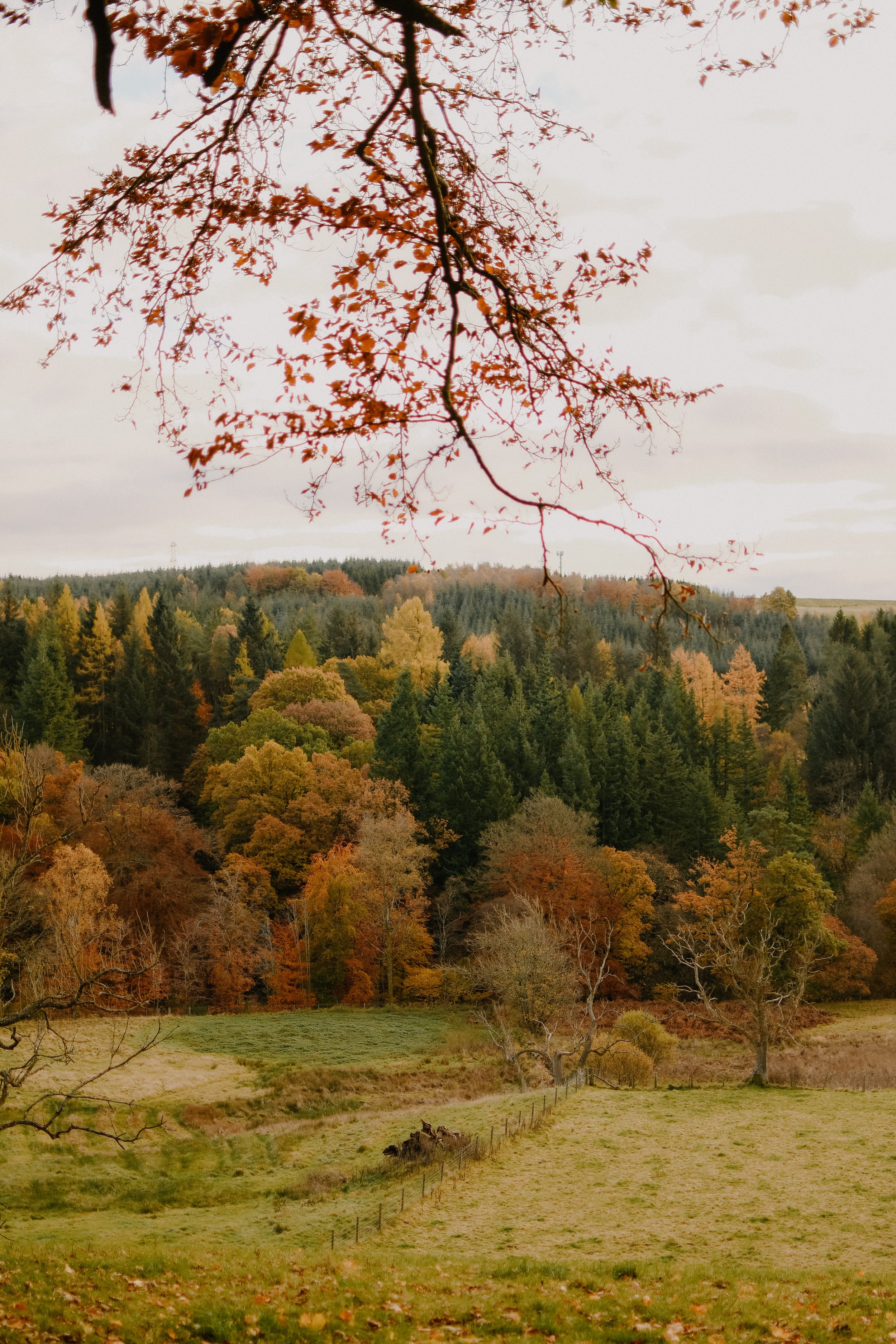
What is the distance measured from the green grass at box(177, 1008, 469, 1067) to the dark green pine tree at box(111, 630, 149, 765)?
2539cm

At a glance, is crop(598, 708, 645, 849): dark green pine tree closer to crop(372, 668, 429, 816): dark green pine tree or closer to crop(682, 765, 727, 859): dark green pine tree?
crop(682, 765, 727, 859): dark green pine tree

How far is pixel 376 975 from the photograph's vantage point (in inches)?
1566

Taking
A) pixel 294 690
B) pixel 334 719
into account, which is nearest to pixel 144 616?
pixel 294 690

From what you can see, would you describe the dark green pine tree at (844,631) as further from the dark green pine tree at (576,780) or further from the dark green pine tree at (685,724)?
the dark green pine tree at (576,780)

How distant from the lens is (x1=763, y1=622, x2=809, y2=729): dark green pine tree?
227ft

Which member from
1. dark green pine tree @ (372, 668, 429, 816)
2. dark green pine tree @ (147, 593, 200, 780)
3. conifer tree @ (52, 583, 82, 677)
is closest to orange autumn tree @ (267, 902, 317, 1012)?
dark green pine tree @ (372, 668, 429, 816)

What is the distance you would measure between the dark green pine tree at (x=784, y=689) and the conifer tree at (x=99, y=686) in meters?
45.5

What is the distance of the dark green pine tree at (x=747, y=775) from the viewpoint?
173 ft

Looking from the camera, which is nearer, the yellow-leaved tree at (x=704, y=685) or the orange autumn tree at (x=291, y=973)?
the orange autumn tree at (x=291, y=973)

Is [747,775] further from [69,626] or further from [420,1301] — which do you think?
[69,626]

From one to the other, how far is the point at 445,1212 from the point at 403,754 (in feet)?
98.2

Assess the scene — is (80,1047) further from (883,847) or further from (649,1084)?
(883,847)

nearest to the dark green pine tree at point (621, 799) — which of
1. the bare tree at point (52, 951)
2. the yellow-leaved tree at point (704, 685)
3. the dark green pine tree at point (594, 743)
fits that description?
the dark green pine tree at point (594, 743)

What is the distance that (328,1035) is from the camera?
111 feet
